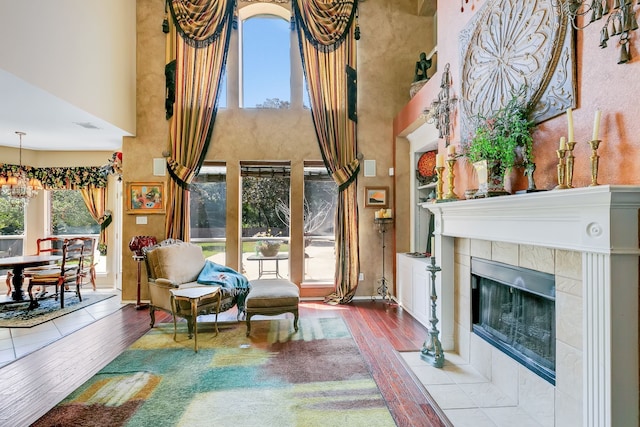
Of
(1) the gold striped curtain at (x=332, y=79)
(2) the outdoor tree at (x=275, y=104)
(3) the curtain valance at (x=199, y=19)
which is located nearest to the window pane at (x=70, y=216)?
(3) the curtain valance at (x=199, y=19)

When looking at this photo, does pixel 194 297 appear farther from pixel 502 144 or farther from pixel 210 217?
pixel 502 144

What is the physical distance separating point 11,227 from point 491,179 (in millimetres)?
7871

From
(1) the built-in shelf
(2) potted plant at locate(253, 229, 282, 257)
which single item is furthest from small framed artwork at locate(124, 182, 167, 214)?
(1) the built-in shelf

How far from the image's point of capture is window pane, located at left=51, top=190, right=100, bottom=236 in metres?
6.16

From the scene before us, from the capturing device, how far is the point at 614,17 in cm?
153

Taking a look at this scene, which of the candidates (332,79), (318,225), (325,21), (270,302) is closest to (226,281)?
(270,302)

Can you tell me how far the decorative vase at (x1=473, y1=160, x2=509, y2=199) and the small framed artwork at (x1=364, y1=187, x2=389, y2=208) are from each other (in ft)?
8.93

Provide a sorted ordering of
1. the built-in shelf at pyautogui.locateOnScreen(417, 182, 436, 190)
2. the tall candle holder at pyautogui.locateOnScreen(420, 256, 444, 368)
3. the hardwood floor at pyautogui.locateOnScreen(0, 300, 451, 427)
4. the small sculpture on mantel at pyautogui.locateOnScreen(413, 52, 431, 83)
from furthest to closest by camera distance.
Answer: the small sculpture on mantel at pyautogui.locateOnScreen(413, 52, 431, 83)
the built-in shelf at pyautogui.locateOnScreen(417, 182, 436, 190)
the tall candle holder at pyautogui.locateOnScreen(420, 256, 444, 368)
the hardwood floor at pyautogui.locateOnScreen(0, 300, 451, 427)

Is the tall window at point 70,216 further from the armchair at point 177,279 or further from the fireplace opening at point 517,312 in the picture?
A: the fireplace opening at point 517,312

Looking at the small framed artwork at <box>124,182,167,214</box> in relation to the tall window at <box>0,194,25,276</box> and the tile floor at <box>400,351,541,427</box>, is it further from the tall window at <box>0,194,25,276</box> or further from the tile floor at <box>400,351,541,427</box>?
the tile floor at <box>400,351,541,427</box>

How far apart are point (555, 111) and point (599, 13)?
52 centimetres

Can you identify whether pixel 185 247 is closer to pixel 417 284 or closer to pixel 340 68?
pixel 417 284

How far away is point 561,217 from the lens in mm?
1706

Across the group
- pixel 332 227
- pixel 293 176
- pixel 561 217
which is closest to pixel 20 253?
pixel 293 176
